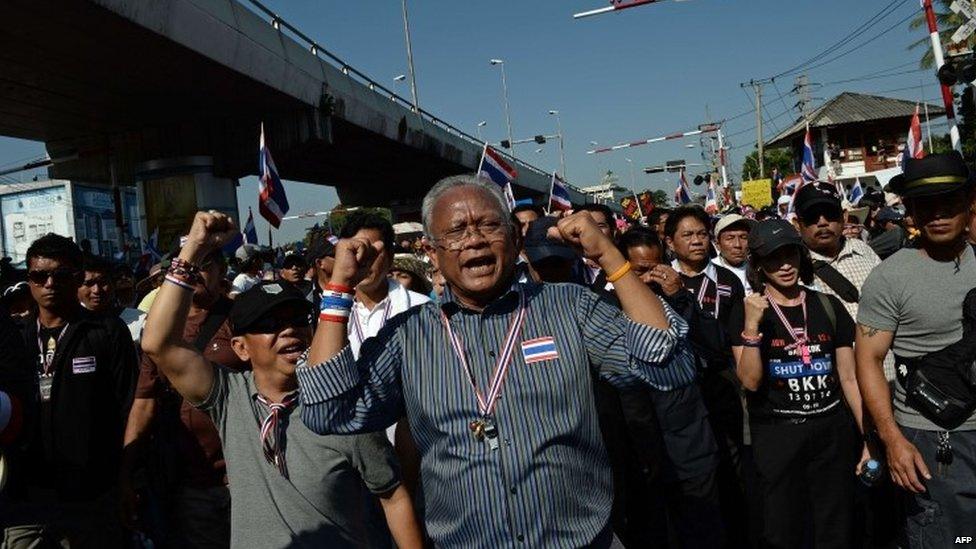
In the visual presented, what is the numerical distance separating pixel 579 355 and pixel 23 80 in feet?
56.5

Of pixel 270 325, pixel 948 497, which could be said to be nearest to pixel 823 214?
pixel 948 497

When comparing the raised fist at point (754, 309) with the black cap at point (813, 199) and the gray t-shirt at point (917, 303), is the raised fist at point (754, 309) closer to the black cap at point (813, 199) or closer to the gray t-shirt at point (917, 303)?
the gray t-shirt at point (917, 303)

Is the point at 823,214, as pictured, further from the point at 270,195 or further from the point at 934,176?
the point at 270,195

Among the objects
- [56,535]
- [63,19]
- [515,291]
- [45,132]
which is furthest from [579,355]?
[45,132]

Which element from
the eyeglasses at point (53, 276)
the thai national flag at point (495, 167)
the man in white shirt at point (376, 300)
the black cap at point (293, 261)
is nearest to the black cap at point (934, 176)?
the man in white shirt at point (376, 300)

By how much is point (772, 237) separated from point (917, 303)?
102 centimetres

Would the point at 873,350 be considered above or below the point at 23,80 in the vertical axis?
below

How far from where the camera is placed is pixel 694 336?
13.8 feet

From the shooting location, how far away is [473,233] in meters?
2.26

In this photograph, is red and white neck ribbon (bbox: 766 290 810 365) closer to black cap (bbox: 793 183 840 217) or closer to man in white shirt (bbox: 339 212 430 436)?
black cap (bbox: 793 183 840 217)

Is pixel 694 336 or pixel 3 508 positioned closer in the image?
pixel 3 508

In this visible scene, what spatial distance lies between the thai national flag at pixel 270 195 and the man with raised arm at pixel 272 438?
19.7 feet

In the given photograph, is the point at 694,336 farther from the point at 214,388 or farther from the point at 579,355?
the point at 214,388

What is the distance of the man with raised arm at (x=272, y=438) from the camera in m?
2.61
